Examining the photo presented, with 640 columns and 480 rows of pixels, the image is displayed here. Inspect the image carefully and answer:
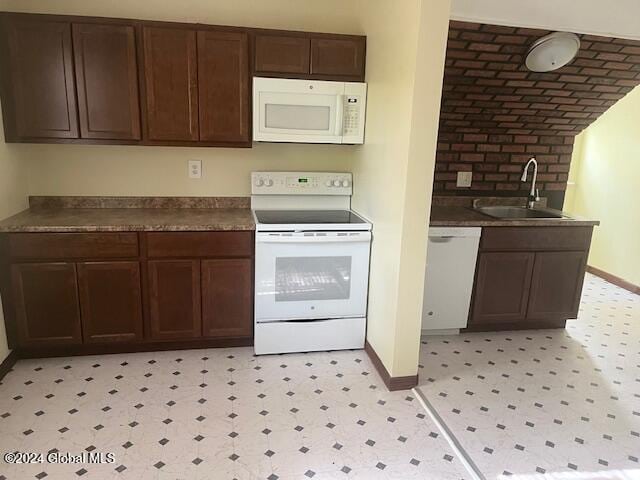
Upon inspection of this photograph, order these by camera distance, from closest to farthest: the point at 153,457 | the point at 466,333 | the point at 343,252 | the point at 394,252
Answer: the point at 153,457, the point at 394,252, the point at 343,252, the point at 466,333

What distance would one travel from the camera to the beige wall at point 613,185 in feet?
14.5

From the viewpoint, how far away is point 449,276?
10.5ft

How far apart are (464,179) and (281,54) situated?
1.77m

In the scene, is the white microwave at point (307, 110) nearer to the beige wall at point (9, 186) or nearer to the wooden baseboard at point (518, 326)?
the beige wall at point (9, 186)

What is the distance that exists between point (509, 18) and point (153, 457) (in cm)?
296

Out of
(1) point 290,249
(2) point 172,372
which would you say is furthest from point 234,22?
(2) point 172,372

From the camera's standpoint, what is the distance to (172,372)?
2752 millimetres

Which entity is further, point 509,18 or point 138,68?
point 138,68

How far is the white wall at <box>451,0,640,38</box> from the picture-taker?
8.40 feet

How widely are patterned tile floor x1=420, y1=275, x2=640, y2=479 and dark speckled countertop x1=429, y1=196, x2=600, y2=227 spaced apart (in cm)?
86

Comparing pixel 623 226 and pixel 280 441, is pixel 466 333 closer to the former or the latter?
pixel 280 441

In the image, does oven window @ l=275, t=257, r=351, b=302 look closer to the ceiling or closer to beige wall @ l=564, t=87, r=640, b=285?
the ceiling

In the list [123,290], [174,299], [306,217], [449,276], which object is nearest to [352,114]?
[306,217]

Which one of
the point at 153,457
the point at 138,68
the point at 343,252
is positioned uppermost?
the point at 138,68
